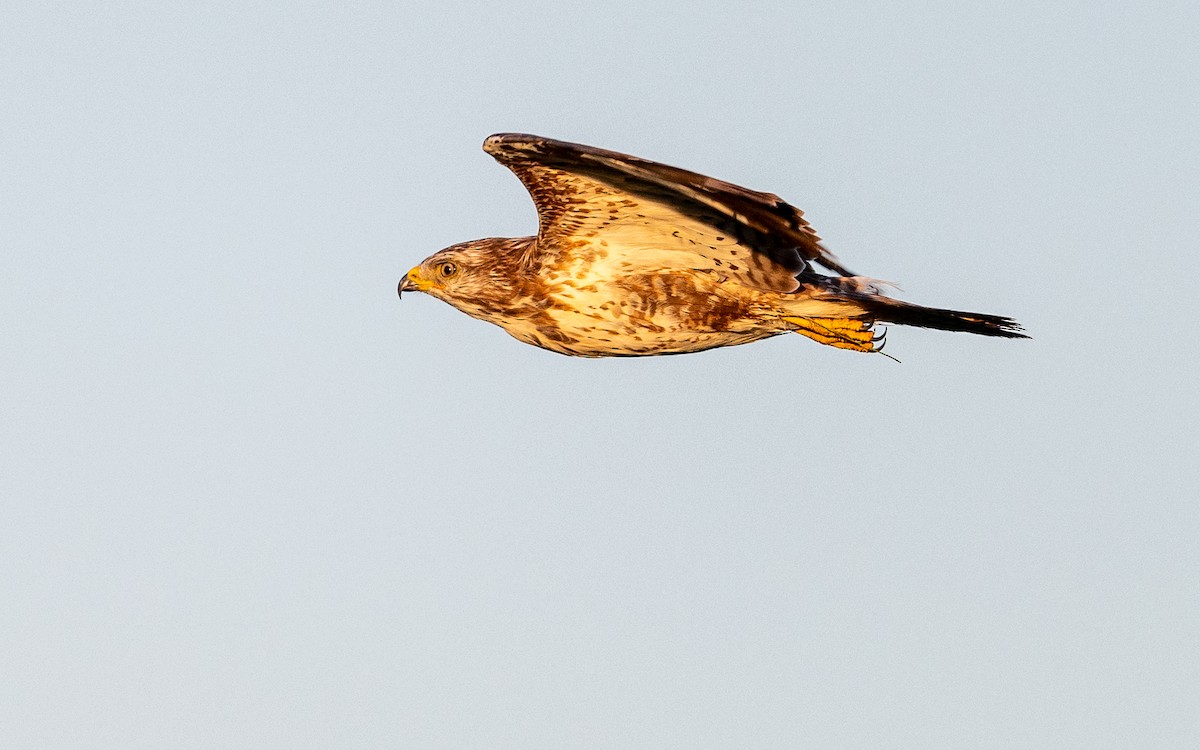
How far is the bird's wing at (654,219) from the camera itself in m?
11.4

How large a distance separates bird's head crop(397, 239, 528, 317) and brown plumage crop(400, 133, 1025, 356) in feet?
0.04

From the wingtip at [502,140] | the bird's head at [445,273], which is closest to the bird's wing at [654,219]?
the wingtip at [502,140]

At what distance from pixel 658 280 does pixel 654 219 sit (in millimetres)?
568

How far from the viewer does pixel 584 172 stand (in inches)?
466

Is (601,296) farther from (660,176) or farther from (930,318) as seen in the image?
(930,318)

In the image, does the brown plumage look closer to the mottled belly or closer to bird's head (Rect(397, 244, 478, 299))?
the mottled belly

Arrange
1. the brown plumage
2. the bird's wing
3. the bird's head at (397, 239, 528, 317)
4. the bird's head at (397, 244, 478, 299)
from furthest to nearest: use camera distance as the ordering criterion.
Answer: the bird's head at (397, 244, 478, 299)
the bird's head at (397, 239, 528, 317)
the brown plumage
the bird's wing

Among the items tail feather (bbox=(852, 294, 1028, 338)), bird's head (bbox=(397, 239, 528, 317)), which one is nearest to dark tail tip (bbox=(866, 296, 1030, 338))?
tail feather (bbox=(852, 294, 1028, 338))

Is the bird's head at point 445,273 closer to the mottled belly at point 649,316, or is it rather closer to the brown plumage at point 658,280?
the brown plumage at point 658,280

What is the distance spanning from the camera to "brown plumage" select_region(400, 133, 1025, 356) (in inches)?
475

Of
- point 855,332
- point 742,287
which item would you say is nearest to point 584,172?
point 742,287

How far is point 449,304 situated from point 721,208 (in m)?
2.97

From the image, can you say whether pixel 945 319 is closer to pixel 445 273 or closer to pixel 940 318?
pixel 940 318

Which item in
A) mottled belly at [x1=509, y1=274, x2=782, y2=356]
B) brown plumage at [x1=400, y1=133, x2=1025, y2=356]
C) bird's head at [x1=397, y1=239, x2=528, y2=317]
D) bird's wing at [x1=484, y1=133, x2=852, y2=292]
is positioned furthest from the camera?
bird's head at [x1=397, y1=239, x2=528, y2=317]
